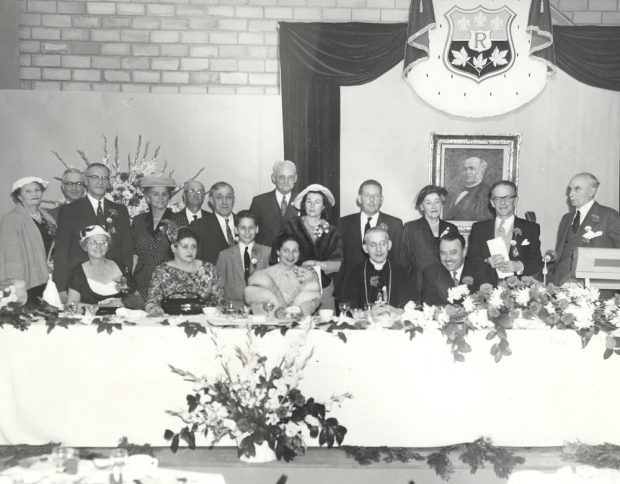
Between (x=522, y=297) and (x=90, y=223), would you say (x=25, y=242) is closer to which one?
(x=90, y=223)

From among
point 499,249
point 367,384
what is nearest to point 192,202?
point 499,249

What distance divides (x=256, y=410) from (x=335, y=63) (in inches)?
161

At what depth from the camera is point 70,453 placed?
2.52 meters

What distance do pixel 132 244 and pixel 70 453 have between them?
3.19 meters

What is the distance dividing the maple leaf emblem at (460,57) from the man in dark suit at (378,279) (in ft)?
8.30

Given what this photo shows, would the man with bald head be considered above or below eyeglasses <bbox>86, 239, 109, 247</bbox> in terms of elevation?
above

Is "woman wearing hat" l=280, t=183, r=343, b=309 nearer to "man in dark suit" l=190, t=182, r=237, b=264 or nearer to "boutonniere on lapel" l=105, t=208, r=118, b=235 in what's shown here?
"man in dark suit" l=190, t=182, r=237, b=264

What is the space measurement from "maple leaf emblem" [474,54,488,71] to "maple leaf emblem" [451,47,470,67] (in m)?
0.08

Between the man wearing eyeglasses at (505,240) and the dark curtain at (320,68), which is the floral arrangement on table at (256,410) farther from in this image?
the dark curtain at (320,68)

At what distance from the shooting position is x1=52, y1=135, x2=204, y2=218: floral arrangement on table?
597 centimetres

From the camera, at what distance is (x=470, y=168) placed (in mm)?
6906

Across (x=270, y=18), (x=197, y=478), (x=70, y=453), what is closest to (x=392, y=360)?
(x=197, y=478)

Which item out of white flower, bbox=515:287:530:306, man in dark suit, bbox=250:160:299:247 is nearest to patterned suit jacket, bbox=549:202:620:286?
Result: white flower, bbox=515:287:530:306

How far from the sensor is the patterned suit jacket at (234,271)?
515 centimetres
